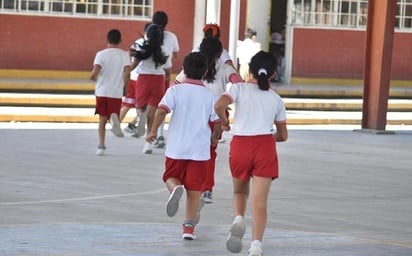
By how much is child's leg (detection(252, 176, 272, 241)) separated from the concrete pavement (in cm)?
48

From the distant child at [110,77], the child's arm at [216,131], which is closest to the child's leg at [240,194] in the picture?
the child's arm at [216,131]

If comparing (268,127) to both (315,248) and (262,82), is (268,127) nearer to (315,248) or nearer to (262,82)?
(262,82)

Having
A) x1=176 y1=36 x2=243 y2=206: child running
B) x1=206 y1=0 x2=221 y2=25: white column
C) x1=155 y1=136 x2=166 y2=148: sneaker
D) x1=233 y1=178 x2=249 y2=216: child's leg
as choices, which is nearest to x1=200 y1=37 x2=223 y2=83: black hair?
x1=176 y1=36 x2=243 y2=206: child running

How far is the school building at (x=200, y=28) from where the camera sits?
1059 inches

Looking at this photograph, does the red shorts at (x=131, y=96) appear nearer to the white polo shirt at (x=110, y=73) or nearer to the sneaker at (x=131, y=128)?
the sneaker at (x=131, y=128)

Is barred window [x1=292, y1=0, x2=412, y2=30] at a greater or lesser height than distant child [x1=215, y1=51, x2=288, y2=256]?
greater

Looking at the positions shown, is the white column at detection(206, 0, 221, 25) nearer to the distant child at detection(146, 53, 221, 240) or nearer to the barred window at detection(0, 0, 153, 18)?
the barred window at detection(0, 0, 153, 18)

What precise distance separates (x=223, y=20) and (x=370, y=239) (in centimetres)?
1787

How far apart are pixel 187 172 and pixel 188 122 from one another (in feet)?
1.39

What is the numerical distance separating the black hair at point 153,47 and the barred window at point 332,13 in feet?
42.6

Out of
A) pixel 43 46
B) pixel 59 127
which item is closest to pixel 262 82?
pixel 59 127

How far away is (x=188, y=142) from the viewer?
34.2 ft

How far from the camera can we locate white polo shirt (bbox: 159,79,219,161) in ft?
34.2

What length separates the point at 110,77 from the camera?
1678 cm
